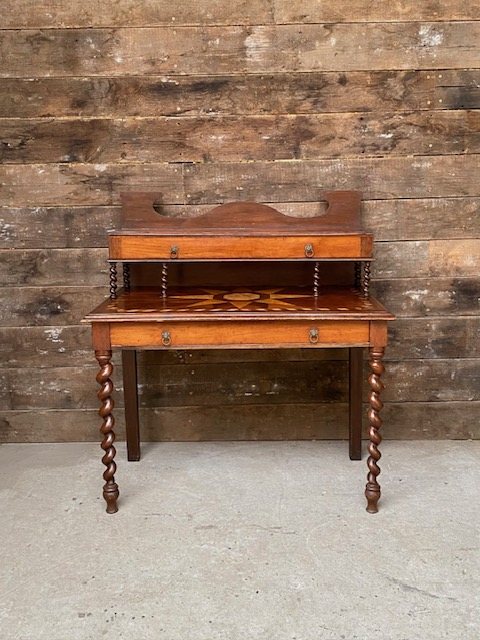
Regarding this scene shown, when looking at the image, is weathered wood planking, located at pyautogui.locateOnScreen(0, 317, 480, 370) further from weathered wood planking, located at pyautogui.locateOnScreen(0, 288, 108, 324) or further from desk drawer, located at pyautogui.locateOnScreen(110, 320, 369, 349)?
desk drawer, located at pyautogui.locateOnScreen(110, 320, 369, 349)

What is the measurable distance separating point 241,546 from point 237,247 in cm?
121

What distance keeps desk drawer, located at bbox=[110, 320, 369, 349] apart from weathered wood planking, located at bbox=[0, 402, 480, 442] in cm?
82

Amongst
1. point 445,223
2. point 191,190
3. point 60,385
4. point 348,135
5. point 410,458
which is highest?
point 348,135

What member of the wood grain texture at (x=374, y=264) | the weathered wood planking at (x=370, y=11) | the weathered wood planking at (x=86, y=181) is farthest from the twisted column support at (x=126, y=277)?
the weathered wood planking at (x=370, y=11)

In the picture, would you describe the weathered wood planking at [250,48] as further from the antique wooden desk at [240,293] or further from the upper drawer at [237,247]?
the upper drawer at [237,247]

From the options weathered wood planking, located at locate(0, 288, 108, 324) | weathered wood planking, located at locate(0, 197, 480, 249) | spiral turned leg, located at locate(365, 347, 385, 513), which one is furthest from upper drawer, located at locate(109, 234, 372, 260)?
spiral turned leg, located at locate(365, 347, 385, 513)

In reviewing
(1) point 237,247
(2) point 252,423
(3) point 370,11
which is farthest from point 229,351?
(3) point 370,11

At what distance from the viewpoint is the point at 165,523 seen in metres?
2.23

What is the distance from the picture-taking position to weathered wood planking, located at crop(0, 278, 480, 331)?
2.84 metres

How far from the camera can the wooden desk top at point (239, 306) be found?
2160mm

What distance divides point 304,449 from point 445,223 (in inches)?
50.8

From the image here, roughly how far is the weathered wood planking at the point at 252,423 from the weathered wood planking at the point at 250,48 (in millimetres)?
1627

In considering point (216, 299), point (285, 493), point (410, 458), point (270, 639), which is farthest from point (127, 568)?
point (410, 458)

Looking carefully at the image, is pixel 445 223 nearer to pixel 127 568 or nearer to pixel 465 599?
pixel 465 599
